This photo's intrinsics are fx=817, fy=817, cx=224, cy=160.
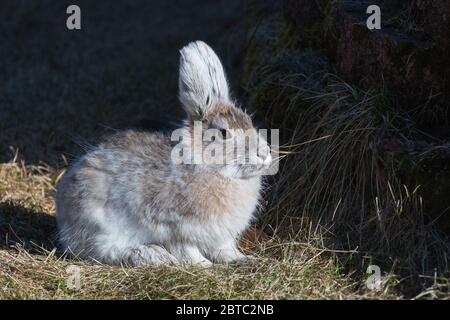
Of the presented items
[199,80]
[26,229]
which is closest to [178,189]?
[199,80]

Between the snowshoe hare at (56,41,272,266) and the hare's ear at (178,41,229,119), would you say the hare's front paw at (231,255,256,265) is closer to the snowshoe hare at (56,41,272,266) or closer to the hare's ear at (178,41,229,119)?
the snowshoe hare at (56,41,272,266)

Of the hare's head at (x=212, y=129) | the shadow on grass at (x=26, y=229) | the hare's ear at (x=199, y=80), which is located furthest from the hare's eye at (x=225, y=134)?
the shadow on grass at (x=26, y=229)

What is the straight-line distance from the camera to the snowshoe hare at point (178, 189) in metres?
5.41

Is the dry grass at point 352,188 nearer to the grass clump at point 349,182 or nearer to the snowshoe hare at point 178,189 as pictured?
the grass clump at point 349,182

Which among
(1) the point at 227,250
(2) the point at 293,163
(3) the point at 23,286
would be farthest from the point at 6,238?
(2) the point at 293,163

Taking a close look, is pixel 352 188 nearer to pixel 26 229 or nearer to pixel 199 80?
pixel 199 80

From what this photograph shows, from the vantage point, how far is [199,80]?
17.7 feet

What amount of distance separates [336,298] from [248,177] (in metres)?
1.05

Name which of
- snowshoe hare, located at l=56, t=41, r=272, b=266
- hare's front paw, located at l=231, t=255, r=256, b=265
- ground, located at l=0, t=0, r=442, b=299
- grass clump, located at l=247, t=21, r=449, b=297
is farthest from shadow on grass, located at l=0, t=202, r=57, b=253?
grass clump, located at l=247, t=21, r=449, b=297

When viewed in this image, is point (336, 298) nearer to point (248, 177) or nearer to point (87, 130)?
point (248, 177)

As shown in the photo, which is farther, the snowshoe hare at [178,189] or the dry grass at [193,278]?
the snowshoe hare at [178,189]

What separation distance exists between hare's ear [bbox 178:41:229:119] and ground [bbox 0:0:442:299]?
83 centimetres

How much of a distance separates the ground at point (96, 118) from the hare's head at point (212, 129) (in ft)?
2.23

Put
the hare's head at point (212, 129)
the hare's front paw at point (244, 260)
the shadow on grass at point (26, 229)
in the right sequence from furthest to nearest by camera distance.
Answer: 1. the shadow on grass at point (26, 229)
2. the hare's front paw at point (244, 260)
3. the hare's head at point (212, 129)
